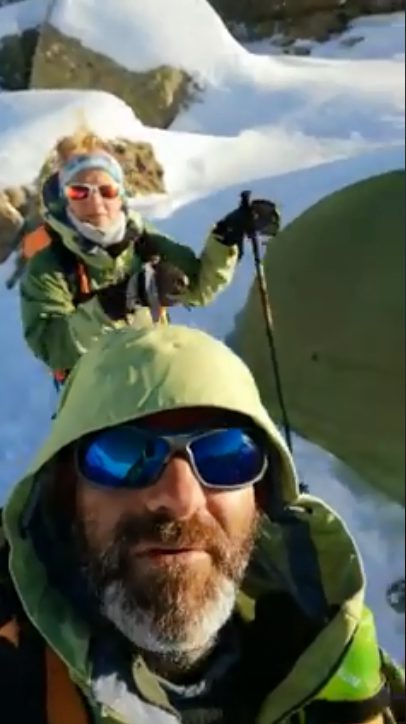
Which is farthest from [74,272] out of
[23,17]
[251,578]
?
[23,17]

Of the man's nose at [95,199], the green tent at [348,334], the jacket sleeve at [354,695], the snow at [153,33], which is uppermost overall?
the man's nose at [95,199]

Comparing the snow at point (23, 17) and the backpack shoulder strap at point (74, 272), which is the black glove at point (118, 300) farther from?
the snow at point (23, 17)

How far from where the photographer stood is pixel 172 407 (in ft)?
3.19

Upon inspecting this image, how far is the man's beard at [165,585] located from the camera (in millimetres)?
965

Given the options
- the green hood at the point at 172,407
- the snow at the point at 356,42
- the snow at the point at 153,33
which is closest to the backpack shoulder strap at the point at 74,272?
the green hood at the point at 172,407

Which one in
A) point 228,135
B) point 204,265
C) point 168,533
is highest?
point 168,533

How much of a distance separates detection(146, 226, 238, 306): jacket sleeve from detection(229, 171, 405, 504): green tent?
59 centimetres

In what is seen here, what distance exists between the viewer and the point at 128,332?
1045mm

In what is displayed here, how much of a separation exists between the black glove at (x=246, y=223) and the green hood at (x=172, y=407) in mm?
1084

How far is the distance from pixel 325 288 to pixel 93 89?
8.50 feet

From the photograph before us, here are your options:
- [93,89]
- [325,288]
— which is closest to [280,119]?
[93,89]

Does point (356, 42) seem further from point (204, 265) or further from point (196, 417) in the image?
point (196, 417)

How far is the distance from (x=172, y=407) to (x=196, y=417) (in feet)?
0.16

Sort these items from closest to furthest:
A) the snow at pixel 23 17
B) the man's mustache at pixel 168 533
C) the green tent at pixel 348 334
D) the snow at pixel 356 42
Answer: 1. the man's mustache at pixel 168 533
2. the green tent at pixel 348 334
3. the snow at pixel 356 42
4. the snow at pixel 23 17
